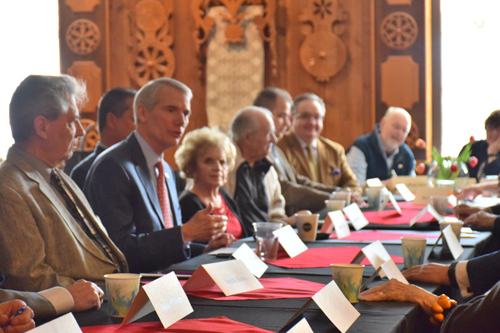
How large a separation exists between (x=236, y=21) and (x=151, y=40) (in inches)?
39.9

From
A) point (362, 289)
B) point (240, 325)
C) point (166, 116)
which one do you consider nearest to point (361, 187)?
point (166, 116)

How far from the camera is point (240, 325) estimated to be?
1.31m

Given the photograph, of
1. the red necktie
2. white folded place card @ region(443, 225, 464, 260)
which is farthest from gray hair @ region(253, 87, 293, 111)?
white folded place card @ region(443, 225, 464, 260)

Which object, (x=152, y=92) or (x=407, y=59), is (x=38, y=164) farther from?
(x=407, y=59)

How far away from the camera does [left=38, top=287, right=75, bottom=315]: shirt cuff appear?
1.45m

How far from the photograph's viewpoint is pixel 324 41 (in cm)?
681

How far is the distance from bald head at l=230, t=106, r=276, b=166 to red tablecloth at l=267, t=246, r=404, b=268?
143 centimetres

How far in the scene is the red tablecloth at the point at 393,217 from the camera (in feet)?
10.9

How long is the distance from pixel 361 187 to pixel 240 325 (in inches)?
177

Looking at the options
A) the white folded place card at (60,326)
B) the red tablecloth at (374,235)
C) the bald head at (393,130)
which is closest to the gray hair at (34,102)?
the white folded place card at (60,326)

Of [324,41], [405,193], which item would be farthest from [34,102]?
[324,41]

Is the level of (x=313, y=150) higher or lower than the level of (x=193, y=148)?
lower

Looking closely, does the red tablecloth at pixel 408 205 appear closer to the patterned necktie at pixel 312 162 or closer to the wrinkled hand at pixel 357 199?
the wrinkled hand at pixel 357 199

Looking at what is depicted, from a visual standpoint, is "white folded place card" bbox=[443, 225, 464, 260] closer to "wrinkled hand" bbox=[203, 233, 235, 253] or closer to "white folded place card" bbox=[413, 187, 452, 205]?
"wrinkled hand" bbox=[203, 233, 235, 253]
